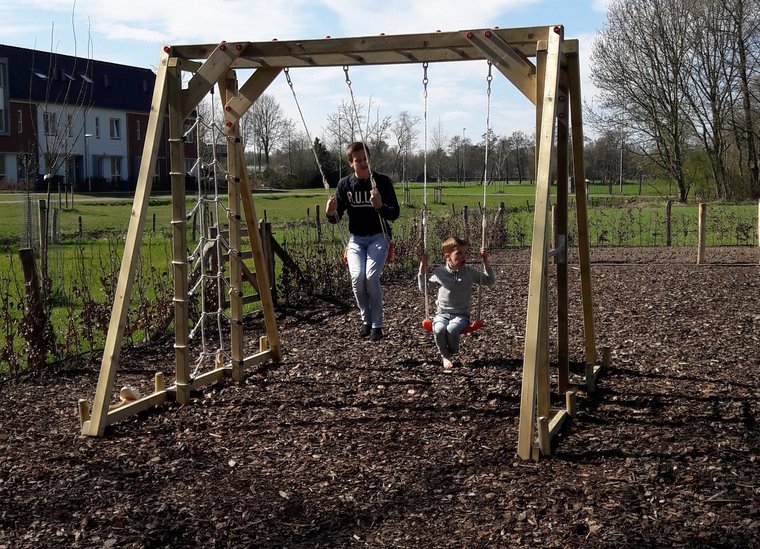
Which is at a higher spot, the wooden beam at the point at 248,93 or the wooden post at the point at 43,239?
the wooden beam at the point at 248,93

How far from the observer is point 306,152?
54.3 m

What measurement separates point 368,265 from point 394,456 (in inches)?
109

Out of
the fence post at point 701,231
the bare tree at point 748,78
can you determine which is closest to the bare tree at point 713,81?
the bare tree at point 748,78

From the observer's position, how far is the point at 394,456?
4922mm

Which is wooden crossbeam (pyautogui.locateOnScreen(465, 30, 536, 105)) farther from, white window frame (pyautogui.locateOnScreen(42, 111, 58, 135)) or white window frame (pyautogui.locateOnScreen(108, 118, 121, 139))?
white window frame (pyautogui.locateOnScreen(108, 118, 121, 139))

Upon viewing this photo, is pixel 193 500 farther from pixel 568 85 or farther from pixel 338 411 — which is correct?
pixel 568 85

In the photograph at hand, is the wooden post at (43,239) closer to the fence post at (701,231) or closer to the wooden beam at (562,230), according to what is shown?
the wooden beam at (562,230)

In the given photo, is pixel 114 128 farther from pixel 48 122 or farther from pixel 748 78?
pixel 48 122

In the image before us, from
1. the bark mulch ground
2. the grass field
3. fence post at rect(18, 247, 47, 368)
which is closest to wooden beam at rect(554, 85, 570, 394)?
the bark mulch ground

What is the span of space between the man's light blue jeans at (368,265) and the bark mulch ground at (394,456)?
1.70 feet

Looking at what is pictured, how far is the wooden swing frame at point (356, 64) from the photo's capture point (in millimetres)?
4812

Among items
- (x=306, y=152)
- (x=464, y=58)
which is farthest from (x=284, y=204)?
(x=464, y=58)

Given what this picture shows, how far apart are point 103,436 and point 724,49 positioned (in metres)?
38.2

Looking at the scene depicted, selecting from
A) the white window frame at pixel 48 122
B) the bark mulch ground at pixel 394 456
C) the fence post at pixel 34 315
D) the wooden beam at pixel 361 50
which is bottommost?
the bark mulch ground at pixel 394 456
